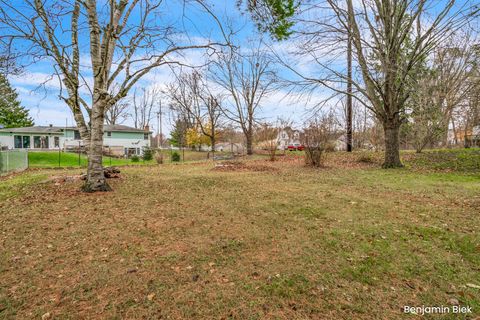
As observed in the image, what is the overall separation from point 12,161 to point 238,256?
14775 mm

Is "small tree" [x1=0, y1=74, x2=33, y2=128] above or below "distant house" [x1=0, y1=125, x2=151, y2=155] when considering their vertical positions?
above

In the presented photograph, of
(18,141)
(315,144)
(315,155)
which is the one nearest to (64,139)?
(18,141)

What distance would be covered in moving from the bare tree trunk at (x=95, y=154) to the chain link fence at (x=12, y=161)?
8.64 m

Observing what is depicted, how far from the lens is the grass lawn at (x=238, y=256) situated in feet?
6.77

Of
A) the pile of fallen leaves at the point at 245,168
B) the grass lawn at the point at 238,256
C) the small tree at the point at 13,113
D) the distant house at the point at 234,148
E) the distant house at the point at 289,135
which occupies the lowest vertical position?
the grass lawn at the point at 238,256

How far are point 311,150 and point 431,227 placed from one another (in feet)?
24.9

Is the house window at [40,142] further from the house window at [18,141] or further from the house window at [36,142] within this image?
the house window at [18,141]

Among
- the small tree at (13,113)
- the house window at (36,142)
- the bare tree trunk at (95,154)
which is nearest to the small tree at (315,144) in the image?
the bare tree trunk at (95,154)

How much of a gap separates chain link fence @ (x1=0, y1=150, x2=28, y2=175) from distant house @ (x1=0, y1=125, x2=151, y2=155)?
1254 cm

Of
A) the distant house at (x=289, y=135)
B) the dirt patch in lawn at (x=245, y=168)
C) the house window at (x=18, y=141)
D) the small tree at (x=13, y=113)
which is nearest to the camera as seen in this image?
the dirt patch in lawn at (x=245, y=168)

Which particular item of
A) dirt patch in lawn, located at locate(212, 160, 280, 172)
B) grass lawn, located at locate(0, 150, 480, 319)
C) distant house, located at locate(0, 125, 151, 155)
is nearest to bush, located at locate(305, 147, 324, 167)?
dirt patch in lawn, located at locate(212, 160, 280, 172)

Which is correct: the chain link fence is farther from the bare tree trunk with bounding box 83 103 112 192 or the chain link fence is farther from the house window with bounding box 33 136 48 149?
the house window with bounding box 33 136 48 149

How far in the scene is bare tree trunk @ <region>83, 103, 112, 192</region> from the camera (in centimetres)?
605

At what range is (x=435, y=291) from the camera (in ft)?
7.27
